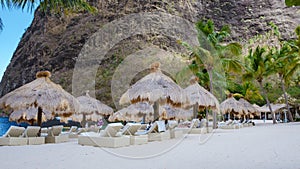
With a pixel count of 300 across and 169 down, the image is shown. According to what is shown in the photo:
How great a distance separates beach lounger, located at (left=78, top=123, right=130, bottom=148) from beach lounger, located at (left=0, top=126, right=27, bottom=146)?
1798 mm

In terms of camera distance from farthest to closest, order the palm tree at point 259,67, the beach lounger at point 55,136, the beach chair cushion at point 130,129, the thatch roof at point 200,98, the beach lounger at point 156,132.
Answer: the palm tree at point 259,67 < the thatch roof at point 200,98 < the beach lounger at point 55,136 < the beach lounger at point 156,132 < the beach chair cushion at point 130,129

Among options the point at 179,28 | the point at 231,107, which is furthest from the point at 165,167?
the point at 179,28

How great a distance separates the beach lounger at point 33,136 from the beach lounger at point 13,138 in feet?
0.41

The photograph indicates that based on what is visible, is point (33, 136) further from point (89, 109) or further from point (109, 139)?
point (89, 109)

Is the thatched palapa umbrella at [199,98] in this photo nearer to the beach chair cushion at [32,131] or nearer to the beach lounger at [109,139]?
the beach lounger at [109,139]

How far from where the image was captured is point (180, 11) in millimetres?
45438

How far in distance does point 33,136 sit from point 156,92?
388 cm

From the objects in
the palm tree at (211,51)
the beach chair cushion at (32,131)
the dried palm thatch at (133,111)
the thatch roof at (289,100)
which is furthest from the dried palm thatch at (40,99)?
the thatch roof at (289,100)

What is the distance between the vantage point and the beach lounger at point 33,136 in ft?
25.2

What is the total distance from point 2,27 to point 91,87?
102ft

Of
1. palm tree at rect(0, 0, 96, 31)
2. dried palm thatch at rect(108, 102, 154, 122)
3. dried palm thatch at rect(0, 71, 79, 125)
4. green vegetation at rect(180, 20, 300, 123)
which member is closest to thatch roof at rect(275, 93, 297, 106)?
green vegetation at rect(180, 20, 300, 123)

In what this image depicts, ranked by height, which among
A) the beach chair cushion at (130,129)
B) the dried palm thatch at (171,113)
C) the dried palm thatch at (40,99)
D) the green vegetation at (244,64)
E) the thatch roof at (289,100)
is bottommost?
the beach chair cushion at (130,129)

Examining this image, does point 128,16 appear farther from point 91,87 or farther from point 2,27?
point 2,27

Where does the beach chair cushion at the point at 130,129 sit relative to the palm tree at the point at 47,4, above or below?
below
